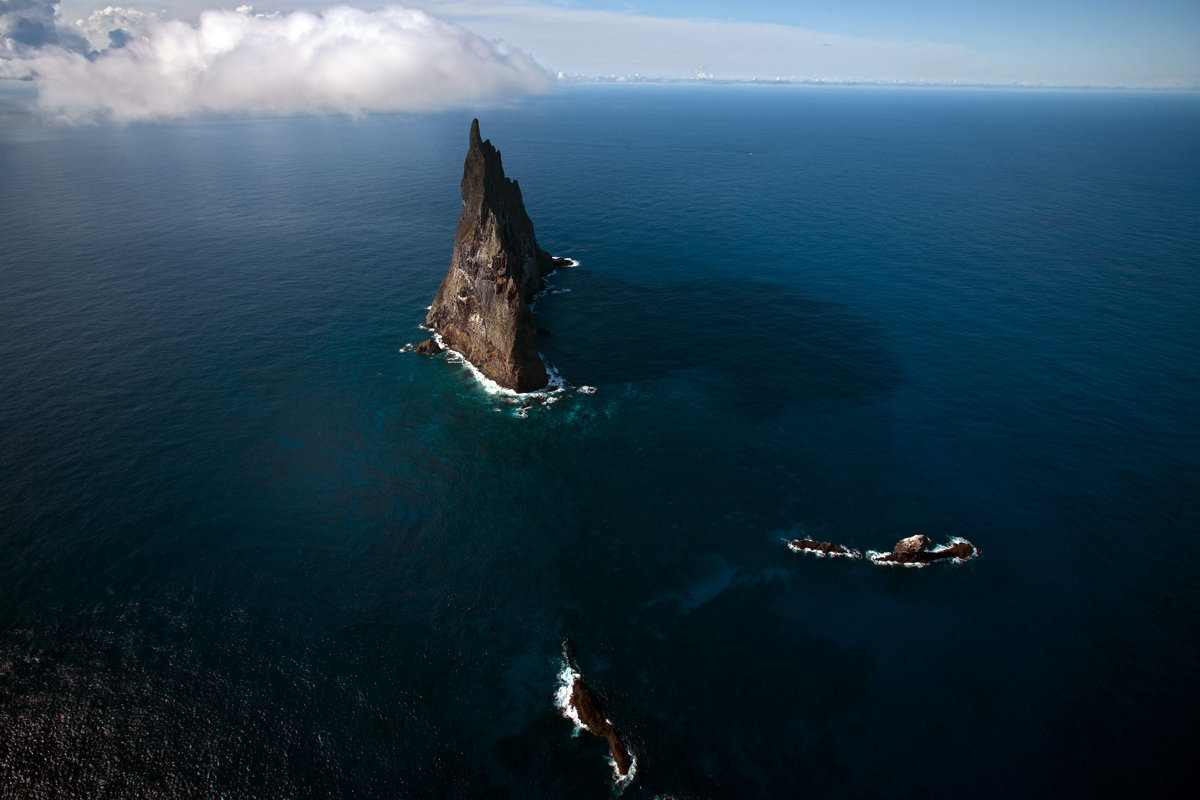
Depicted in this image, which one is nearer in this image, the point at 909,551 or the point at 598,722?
the point at 598,722

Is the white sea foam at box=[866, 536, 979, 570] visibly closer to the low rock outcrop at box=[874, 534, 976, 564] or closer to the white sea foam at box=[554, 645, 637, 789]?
the low rock outcrop at box=[874, 534, 976, 564]

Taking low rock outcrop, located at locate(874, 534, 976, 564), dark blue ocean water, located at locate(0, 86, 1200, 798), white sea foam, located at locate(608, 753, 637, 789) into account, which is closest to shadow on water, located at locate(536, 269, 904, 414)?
dark blue ocean water, located at locate(0, 86, 1200, 798)

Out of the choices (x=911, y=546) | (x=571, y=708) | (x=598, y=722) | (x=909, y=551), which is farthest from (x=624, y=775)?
(x=911, y=546)

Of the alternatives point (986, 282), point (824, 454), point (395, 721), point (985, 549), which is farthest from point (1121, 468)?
point (395, 721)

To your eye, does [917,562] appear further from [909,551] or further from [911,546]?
[911,546]

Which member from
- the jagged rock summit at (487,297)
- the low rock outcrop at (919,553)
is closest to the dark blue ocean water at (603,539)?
the low rock outcrop at (919,553)

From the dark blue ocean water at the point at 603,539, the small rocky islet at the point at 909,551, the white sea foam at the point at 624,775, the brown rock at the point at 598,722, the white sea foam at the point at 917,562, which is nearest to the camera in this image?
the white sea foam at the point at 624,775

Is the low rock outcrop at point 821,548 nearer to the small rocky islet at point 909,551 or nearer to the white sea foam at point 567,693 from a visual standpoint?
the small rocky islet at point 909,551
